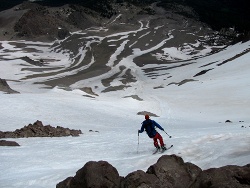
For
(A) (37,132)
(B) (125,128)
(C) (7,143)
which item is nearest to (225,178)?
(C) (7,143)

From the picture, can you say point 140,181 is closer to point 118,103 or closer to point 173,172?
point 173,172

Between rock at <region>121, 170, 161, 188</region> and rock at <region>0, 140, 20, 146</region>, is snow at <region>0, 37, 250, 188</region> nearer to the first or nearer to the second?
rock at <region>0, 140, 20, 146</region>

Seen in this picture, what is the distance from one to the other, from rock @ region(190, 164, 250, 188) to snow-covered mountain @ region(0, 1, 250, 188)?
4191mm

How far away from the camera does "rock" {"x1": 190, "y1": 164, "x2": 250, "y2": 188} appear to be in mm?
7227

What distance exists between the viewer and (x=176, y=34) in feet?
555

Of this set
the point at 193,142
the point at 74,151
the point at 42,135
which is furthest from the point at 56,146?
the point at 193,142

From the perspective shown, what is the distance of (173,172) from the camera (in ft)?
31.0

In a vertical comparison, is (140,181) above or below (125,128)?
above

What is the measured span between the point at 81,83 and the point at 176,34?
85.2 metres

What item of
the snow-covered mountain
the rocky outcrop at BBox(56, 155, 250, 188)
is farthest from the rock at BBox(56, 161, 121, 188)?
the snow-covered mountain

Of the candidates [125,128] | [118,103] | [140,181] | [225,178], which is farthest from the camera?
[118,103]

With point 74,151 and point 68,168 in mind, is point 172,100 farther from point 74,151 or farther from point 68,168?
point 68,168

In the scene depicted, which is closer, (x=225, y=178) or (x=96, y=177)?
(x=225, y=178)

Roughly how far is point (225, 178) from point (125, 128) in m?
22.6
